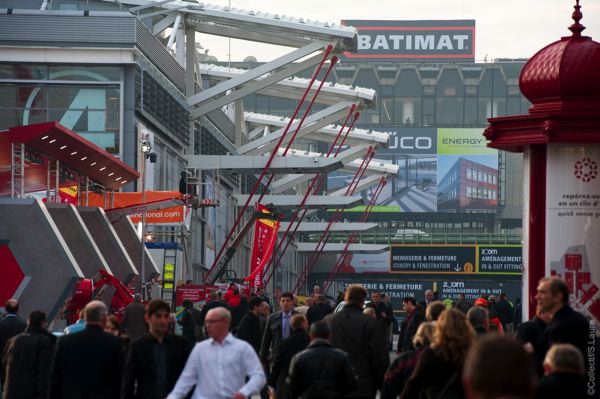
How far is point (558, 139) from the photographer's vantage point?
60.0 feet

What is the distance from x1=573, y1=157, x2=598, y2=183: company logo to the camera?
59.4 feet

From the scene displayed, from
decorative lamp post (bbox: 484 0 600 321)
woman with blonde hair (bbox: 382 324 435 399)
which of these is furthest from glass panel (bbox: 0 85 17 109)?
woman with blonde hair (bbox: 382 324 435 399)

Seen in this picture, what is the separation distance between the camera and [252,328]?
22.3 meters

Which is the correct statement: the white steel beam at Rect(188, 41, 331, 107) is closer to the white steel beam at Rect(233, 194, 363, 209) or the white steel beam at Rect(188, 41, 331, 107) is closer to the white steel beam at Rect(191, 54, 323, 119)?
the white steel beam at Rect(191, 54, 323, 119)

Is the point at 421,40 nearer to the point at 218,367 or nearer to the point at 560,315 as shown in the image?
the point at 560,315

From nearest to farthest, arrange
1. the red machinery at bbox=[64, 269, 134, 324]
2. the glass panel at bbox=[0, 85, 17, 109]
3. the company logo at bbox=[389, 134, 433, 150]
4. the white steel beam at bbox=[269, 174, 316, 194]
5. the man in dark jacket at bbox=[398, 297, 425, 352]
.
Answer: the man in dark jacket at bbox=[398, 297, 425, 352] → the red machinery at bbox=[64, 269, 134, 324] → the glass panel at bbox=[0, 85, 17, 109] → the white steel beam at bbox=[269, 174, 316, 194] → the company logo at bbox=[389, 134, 433, 150]

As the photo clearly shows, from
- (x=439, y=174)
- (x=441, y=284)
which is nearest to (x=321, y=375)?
(x=441, y=284)

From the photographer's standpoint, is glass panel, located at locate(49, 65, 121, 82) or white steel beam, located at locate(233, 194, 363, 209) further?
white steel beam, located at locate(233, 194, 363, 209)

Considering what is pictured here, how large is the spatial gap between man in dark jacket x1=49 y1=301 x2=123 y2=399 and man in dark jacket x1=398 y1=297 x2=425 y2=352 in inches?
438

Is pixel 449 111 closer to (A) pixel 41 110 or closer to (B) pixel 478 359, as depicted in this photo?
(A) pixel 41 110

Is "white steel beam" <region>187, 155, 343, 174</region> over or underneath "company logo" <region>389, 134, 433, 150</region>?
underneath

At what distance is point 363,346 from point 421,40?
141397 millimetres

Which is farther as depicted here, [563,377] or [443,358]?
[443,358]

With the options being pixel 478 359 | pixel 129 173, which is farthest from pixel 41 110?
pixel 478 359
